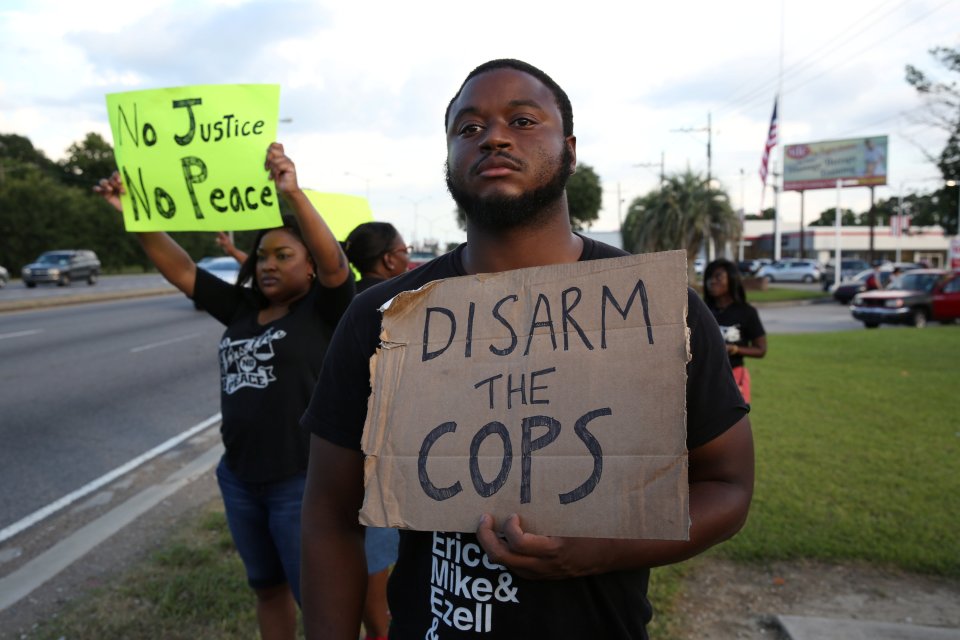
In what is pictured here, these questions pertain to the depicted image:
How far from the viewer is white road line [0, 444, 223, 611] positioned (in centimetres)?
381

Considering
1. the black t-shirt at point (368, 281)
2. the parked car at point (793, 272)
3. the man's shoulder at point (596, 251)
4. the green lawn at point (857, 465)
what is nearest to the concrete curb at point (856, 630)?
the green lawn at point (857, 465)

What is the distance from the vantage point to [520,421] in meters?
1.40

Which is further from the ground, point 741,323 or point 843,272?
point 741,323

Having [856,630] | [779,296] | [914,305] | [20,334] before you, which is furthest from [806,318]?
[856,630]

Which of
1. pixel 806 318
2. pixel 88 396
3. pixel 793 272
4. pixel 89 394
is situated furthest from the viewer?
pixel 793 272

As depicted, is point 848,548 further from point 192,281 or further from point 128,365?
point 128,365

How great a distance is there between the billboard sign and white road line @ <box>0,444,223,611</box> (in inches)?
2132

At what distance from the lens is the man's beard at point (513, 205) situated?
1614mm

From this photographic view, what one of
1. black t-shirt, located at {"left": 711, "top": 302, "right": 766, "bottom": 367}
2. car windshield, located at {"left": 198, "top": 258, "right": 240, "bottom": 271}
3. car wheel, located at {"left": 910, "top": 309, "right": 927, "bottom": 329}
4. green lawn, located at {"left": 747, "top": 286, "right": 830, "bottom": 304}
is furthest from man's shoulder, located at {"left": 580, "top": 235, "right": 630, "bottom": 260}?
green lawn, located at {"left": 747, "top": 286, "right": 830, "bottom": 304}

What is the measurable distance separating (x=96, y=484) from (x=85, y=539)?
4.44 feet

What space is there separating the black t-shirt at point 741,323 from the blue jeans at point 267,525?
150 inches

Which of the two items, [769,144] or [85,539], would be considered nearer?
[85,539]

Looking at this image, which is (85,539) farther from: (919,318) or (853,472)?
(919,318)

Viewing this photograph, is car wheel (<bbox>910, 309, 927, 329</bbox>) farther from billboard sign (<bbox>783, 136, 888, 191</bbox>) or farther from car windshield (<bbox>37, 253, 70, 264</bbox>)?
billboard sign (<bbox>783, 136, 888, 191</bbox>)
